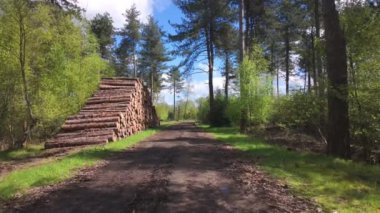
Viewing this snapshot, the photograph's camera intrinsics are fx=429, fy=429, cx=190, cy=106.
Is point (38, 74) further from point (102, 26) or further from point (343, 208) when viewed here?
point (102, 26)

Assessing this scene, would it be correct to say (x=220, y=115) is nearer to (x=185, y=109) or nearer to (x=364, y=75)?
(x=364, y=75)

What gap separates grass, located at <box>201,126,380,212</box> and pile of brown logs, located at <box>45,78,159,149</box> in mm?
8709

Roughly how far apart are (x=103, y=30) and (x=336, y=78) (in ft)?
169

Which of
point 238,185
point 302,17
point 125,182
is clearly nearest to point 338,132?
point 238,185

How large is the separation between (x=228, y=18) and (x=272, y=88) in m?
13.4

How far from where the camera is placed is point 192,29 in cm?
4075

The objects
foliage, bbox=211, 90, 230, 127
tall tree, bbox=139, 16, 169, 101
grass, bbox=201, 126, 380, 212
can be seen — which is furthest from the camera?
tall tree, bbox=139, 16, 169, 101

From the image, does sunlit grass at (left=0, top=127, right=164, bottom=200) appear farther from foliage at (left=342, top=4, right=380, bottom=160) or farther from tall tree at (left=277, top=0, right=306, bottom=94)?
tall tree at (left=277, top=0, right=306, bottom=94)

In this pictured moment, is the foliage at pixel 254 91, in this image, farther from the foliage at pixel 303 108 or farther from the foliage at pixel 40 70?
the foliage at pixel 40 70

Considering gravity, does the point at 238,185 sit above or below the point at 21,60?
below

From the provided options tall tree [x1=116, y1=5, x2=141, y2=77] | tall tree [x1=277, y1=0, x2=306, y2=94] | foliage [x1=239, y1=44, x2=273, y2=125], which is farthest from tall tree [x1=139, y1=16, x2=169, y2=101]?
foliage [x1=239, y1=44, x2=273, y2=125]

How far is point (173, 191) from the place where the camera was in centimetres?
845

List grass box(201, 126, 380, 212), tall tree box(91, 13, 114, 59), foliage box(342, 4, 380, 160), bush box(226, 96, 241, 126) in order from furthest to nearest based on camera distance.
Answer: tall tree box(91, 13, 114, 59), bush box(226, 96, 241, 126), foliage box(342, 4, 380, 160), grass box(201, 126, 380, 212)

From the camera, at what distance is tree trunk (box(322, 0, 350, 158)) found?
44.8 feet
